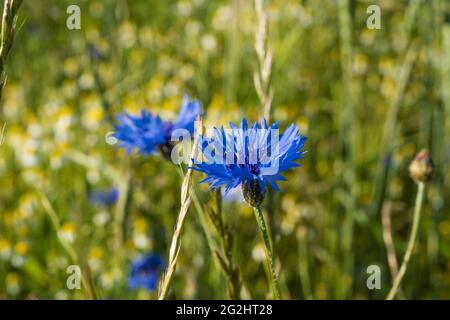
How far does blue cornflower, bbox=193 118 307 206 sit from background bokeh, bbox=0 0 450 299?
316mm

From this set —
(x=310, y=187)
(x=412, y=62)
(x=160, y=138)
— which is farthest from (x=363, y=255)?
(x=160, y=138)

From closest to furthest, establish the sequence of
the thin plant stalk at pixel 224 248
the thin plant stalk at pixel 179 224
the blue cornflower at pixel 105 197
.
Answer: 1. the thin plant stalk at pixel 179 224
2. the thin plant stalk at pixel 224 248
3. the blue cornflower at pixel 105 197

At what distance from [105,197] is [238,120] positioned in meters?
0.57

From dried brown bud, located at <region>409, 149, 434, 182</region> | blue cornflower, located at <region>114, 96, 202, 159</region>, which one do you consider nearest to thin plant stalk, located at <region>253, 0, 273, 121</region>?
blue cornflower, located at <region>114, 96, 202, 159</region>

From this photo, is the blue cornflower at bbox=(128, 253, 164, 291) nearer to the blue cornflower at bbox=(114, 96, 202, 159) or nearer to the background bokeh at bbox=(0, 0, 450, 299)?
the background bokeh at bbox=(0, 0, 450, 299)

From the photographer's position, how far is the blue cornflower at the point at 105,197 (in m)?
2.19

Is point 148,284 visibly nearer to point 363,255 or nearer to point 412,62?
point 363,255

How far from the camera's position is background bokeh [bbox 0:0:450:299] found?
170 centimetres

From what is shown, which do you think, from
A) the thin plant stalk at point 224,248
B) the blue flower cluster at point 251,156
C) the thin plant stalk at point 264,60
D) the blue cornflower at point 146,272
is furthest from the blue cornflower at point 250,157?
the blue cornflower at point 146,272

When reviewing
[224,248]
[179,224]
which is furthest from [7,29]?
[224,248]

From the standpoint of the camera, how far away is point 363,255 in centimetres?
200

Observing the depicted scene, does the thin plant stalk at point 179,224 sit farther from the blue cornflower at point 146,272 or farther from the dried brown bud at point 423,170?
the blue cornflower at point 146,272

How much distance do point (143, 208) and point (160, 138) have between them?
2.65 feet

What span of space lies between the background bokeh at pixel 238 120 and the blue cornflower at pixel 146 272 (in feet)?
0.19
